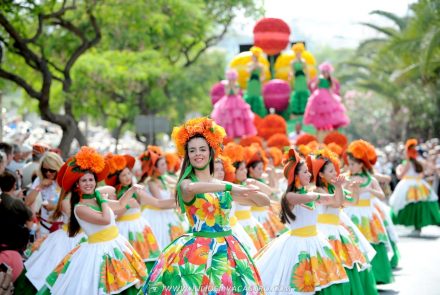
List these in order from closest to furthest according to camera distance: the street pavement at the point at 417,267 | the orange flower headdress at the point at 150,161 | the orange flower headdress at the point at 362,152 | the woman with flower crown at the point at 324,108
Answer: the street pavement at the point at 417,267 < the orange flower headdress at the point at 362,152 < the orange flower headdress at the point at 150,161 < the woman with flower crown at the point at 324,108

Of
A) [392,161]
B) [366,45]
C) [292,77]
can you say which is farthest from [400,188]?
[366,45]

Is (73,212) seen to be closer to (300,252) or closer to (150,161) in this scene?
(300,252)

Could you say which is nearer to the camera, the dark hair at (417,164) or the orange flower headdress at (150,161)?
the orange flower headdress at (150,161)

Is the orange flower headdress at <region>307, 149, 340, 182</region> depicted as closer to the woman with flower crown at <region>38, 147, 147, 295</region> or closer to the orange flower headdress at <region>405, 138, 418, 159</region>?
the woman with flower crown at <region>38, 147, 147, 295</region>

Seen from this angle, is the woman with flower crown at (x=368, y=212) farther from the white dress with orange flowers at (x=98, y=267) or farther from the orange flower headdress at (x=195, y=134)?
the orange flower headdress at (x=195, y=134)

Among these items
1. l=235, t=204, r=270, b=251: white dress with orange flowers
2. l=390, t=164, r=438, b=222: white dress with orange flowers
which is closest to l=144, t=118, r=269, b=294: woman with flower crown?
l=235, t=204, r=270, b=251: white dress with orange flowers

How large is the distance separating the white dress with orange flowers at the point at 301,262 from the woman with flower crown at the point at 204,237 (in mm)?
2061

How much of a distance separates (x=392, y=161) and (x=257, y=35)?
7.96m

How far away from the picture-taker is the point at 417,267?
1534 cm

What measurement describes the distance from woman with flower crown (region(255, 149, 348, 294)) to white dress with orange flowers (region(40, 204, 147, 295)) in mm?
1377

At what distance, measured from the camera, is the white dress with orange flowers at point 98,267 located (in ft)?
30.9

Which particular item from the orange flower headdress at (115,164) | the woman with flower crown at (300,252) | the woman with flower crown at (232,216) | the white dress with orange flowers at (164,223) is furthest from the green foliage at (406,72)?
the woman with flower crown at (300,252)

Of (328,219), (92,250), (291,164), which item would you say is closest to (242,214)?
(328,219)

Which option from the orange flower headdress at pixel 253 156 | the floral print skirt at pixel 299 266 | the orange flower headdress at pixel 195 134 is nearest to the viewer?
the orange flower headdress at pixel 195 134
